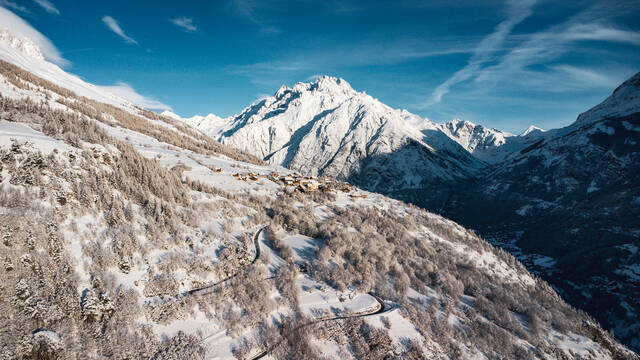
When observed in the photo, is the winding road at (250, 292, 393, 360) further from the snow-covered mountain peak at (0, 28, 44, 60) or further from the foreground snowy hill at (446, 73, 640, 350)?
the snow-covered mountain peak at (0, 28, 44, 60)

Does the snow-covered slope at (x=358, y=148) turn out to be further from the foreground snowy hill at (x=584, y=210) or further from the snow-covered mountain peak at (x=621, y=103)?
the snow-covered mountain peak at (x=621, y=103)

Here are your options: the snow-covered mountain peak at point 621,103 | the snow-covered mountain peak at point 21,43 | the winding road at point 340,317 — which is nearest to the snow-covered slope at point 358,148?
the snow-covered mountain peak at point 621,103

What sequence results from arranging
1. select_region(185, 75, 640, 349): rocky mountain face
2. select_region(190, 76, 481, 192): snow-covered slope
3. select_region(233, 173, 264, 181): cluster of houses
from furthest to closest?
select_region(190, 76, 481, 192): snow-covered slope < select_region(185, 75, 640, 349): rocky mountain face < select_region(233, 173, 264, 181): cluster of houses

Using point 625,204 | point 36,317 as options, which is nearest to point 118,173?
point 36,317

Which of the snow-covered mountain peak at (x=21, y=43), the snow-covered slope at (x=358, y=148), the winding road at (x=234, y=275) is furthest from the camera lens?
the snow-covered slope at (x=358, y=148)

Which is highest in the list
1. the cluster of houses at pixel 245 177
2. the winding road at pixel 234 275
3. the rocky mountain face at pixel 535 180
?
the rocky mountain face at pixel 535 180

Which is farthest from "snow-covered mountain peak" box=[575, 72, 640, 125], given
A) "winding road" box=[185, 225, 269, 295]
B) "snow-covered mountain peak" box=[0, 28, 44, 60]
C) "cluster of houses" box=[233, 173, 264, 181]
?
"snow-covered mountain peak" box=[0, 28, 44, 60]

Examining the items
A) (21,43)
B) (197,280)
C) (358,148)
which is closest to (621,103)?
(358,148)
